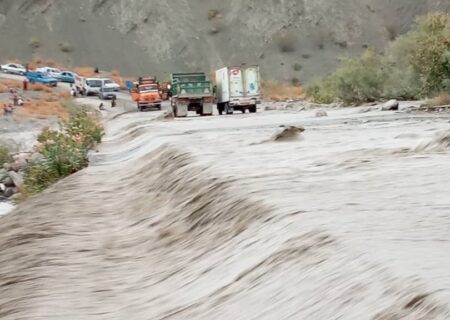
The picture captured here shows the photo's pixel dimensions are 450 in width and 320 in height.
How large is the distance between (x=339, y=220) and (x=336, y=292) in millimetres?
2112

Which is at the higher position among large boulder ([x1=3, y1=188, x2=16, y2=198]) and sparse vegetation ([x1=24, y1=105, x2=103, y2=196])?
sparse vegetation ([x1=24, y1=105, x2=103, y2=196])

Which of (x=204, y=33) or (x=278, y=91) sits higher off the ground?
(x=204, y=33)

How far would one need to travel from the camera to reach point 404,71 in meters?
44.9

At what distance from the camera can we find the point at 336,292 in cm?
599

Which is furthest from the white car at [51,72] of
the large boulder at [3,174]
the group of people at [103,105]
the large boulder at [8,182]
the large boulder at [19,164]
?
the large boulder at [8,182]

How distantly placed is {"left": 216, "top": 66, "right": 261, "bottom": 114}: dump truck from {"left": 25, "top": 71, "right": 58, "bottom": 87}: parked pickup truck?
94.8 feet

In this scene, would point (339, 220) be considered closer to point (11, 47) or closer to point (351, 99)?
point (351, 99)

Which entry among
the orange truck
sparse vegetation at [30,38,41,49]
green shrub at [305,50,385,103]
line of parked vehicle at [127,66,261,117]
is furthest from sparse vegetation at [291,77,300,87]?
line of parked vehicle at [127,66,261,117]

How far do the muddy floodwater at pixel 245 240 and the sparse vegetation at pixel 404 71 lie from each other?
2154 cm

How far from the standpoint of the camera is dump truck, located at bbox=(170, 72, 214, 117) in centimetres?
4538

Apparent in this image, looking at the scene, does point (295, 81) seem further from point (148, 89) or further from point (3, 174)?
point (3, 174)

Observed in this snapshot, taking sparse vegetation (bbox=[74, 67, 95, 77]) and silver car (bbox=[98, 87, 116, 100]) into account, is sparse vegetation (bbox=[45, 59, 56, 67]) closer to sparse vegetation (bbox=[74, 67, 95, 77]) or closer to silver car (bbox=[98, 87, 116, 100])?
sparse vegetation (bbox=[74, 67, 95, 77])

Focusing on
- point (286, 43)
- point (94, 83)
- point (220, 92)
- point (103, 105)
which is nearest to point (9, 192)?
point (220, 92)

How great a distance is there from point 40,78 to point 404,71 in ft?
121
